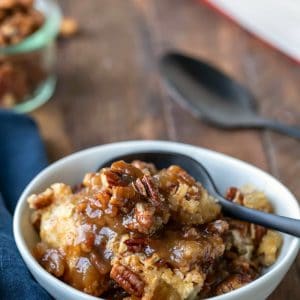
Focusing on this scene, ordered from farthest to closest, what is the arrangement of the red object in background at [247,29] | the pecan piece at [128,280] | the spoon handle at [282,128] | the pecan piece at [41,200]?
the red object in background at [247,29]
the spoon handle at [282,128]
the pecan piece at [41,200]
the pecan piece at [128,280]

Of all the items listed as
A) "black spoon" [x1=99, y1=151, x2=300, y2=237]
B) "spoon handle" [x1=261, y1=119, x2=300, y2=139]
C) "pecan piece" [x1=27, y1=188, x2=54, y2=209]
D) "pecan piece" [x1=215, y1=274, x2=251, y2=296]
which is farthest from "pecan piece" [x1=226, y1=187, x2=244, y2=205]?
"spoon handle" [x1=261, y1=119, x2=300, y2=139]

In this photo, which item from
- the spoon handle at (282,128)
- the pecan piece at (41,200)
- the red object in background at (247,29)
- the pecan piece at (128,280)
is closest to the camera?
the pecan piece at (128,280)

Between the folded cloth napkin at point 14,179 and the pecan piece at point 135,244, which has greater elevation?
the pecan piece at point 135,244

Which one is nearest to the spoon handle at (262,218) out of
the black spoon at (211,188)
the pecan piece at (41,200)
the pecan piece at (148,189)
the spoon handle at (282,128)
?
the black spoon at (211,188)

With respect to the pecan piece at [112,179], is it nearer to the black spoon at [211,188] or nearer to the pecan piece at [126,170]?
the pecan piece at [126,170]

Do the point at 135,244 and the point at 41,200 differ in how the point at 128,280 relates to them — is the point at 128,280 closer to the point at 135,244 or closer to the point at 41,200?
the point at 135,244

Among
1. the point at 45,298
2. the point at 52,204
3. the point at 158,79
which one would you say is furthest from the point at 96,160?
the point at 158,79

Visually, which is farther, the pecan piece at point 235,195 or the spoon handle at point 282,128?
the spoon handle at point 282,128

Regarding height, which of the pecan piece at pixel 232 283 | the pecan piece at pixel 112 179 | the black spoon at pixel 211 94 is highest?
the pecan piece at pixel 112 179
